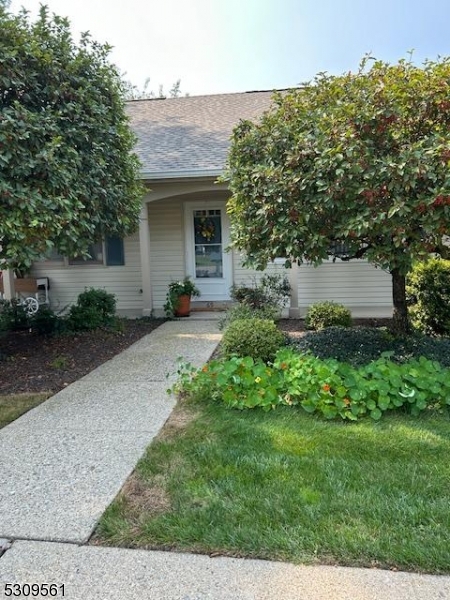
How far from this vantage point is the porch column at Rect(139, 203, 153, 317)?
8.28 m

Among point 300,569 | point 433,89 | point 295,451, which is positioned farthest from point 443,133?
point 300,569

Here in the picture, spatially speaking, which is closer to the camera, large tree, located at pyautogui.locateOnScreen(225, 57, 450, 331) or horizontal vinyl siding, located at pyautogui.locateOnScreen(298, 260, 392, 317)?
large tree, located at pyautogui.locateOnScreen(225, 57, 450, 331)

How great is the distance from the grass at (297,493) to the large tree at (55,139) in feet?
8.74

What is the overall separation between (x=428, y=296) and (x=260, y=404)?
3.76m

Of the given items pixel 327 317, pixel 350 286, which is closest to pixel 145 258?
pixel 327 317

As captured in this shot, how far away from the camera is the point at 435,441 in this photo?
10.3 feet

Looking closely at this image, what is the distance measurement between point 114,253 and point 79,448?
22.3ft

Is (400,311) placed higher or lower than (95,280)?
lower

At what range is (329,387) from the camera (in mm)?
3713

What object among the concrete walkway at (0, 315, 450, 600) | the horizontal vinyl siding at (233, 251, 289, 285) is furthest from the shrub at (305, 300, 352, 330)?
the concrete walkway at (0, 315, 450, 600)

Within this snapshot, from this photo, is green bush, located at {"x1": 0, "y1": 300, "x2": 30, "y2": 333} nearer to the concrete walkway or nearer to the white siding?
the concrete walkway

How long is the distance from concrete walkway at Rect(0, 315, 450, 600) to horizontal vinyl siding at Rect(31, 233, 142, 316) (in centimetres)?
546

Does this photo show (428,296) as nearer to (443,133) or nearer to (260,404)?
(443,133)

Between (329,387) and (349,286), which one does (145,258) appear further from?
(329,387)
